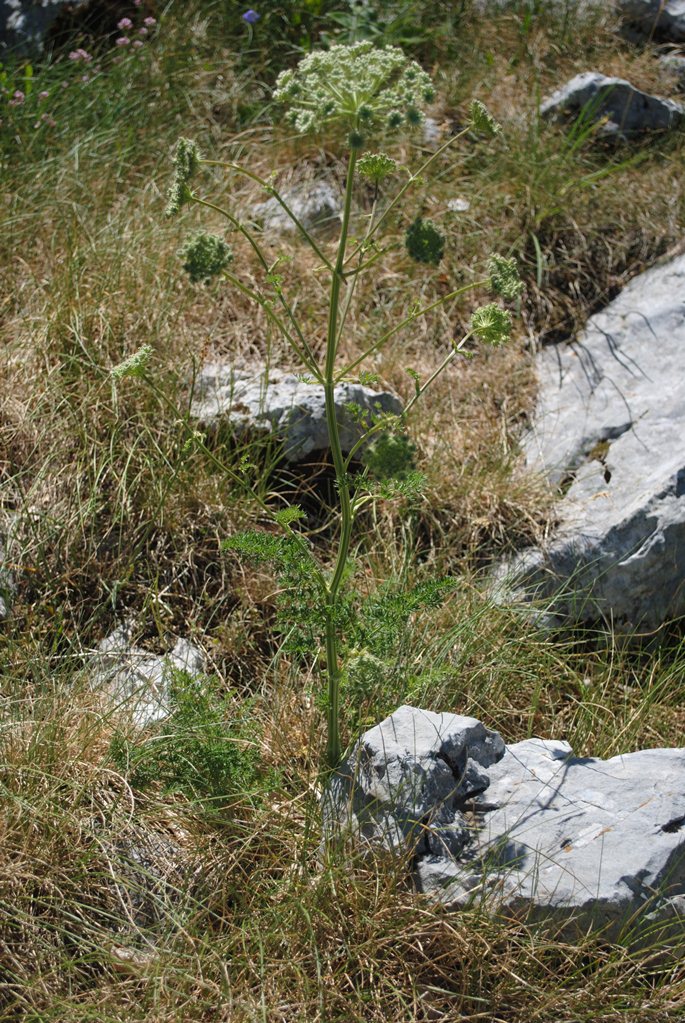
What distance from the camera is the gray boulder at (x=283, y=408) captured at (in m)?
3.69

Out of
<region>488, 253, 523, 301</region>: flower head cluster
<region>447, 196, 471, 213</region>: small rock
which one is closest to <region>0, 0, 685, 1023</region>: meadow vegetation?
<region>447, 196, 471, 213</region>: small rock

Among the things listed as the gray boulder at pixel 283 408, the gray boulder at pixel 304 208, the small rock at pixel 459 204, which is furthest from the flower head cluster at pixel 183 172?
the small rock at pixel 459 204

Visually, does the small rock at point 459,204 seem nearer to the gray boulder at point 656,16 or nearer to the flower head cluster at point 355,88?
the gray boulder at point 656,16

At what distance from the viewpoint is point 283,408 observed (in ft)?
12.2

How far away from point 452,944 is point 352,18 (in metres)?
4.57

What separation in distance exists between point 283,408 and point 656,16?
3.55 metres

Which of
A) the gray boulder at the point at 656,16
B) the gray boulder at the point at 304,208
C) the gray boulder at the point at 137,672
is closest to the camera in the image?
the gray boulder at the point at 137,672

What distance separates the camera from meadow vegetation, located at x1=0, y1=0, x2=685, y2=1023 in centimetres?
235

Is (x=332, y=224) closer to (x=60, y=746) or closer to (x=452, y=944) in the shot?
(x=60, y=746)

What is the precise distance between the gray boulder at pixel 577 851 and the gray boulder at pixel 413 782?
0.05 meters

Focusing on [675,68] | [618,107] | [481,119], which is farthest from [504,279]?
[675,68]

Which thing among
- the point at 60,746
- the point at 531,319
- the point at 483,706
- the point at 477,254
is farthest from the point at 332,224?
the point at 60,746

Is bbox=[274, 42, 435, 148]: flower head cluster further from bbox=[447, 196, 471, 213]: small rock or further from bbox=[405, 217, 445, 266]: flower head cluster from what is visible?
bbox=[447, 196, 471, 213]: small rock

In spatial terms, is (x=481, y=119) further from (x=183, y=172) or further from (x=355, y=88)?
(x=183, y=172)
